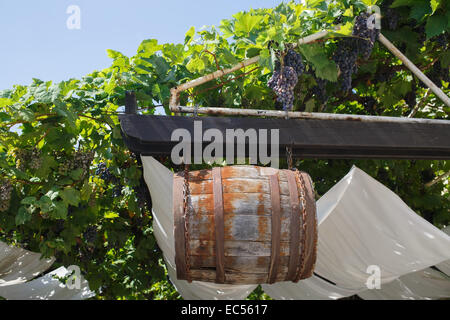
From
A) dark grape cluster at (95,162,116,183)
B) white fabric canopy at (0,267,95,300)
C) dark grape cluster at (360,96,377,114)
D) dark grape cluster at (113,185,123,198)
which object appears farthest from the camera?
white fabric canopy at (0,267,95,300)

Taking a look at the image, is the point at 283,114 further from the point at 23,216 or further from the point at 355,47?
the point at 23,216

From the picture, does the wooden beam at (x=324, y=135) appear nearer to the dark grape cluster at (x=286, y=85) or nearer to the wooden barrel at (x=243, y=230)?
the dark grape cluster at (x=286, y=85)

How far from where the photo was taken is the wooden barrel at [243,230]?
5.15ft

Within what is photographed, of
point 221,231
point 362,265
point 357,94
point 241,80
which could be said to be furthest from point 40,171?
point 357,94

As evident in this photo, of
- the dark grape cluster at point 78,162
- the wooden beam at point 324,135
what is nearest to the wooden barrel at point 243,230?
the wooden beam at point 324,135

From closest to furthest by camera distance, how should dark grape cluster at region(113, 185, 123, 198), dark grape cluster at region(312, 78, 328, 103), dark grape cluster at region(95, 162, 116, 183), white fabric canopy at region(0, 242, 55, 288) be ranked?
dark grape cluster at region(312, 78, 328, 103), dark grape cluster at region(95, 162, 116, 183), dark grape cluster at region(113, 185, 123, 198), white fabric canopy at region(0, 242, 55, 288)

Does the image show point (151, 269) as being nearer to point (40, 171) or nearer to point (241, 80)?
point (40, 171)

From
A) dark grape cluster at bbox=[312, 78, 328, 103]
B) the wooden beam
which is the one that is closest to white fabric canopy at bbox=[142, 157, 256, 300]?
the wooden beam

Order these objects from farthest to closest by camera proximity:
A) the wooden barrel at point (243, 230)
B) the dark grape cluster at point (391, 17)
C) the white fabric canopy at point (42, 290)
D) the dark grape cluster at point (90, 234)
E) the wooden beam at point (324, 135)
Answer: the white fabric canopy at point (42, 290)
the dark grape cluster at point (90, 234)
the dark grape cluster at point (391, 17)
the wooden beam at point (324, 135)
the wooden barrel at point (243, 230)

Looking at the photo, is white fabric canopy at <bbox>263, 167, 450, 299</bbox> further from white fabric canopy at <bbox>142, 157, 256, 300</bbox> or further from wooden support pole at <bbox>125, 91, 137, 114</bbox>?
wooden support pole at <bbox>125, 91, 137, 114</bbox>

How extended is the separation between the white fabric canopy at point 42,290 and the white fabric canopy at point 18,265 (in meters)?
0.17

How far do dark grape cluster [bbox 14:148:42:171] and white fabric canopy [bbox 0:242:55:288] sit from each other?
7.18 ft

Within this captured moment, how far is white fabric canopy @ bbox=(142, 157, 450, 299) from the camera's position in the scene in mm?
2469

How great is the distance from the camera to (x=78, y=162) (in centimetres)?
303
